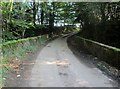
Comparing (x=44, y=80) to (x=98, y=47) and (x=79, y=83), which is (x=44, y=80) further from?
(x=98, y=47)

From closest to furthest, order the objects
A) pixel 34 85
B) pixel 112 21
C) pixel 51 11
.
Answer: pixel 34 85
pixel 112 21
pixel 51 11

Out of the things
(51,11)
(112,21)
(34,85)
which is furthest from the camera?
(51,11)

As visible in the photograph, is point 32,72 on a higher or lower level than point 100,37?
higher

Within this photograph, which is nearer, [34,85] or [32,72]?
[34,85]

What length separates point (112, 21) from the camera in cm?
2220

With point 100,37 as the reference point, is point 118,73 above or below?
above

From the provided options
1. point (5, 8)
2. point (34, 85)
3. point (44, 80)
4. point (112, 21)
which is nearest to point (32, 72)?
point (44, 80)

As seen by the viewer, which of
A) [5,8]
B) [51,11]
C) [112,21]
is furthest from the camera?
[51,11]

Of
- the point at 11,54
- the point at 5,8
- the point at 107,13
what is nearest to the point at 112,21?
the point at 107,13

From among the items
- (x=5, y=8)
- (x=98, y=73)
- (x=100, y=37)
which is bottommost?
(x=100, y=37)

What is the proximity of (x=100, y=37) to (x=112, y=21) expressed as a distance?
2.24m

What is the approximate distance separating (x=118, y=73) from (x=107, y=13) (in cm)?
1550

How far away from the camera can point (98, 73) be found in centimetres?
924

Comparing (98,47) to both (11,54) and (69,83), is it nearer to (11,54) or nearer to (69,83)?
(11,54)
